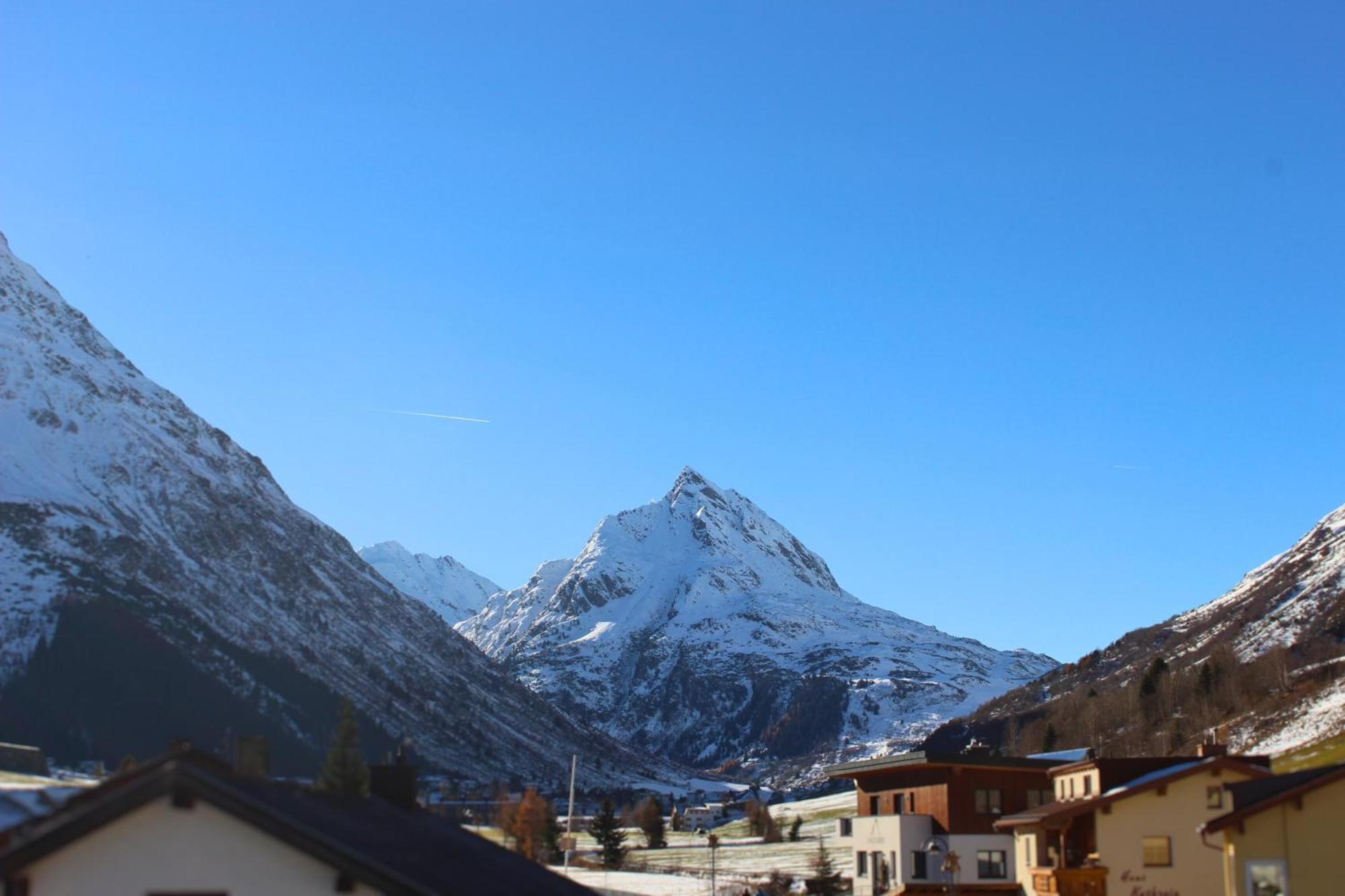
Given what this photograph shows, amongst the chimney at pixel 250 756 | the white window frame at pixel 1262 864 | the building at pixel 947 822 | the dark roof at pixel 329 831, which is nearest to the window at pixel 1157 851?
the white window frame at pixel 1262 864

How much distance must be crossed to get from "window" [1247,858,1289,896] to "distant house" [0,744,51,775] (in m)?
135

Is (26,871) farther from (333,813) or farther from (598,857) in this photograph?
(598,857)

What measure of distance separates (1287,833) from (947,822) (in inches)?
1189

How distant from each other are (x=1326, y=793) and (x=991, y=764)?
30944mm

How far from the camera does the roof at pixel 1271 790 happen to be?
119 feet

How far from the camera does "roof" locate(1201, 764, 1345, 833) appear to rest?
36281mm

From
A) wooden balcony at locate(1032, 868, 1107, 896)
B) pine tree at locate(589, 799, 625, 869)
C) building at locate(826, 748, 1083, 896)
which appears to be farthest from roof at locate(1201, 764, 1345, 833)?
pine tree at locate(589, 799, 625, 869)

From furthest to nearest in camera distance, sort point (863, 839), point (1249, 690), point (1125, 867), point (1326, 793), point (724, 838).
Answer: point (1249, 690) → point (724, 838) → point (863, 839) → point (1125, 867) → point (1326, 793)

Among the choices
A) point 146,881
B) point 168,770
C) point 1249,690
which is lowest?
point 146,881

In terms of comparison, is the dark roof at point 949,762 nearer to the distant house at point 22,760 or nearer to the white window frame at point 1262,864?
the white window frame at point 1262,864

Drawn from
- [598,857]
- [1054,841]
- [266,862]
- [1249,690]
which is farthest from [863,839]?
[1249,690]

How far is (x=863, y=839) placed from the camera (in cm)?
7138

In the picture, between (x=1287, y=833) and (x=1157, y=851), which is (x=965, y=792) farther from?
(x=1287, y=833)

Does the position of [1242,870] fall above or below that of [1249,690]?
below
